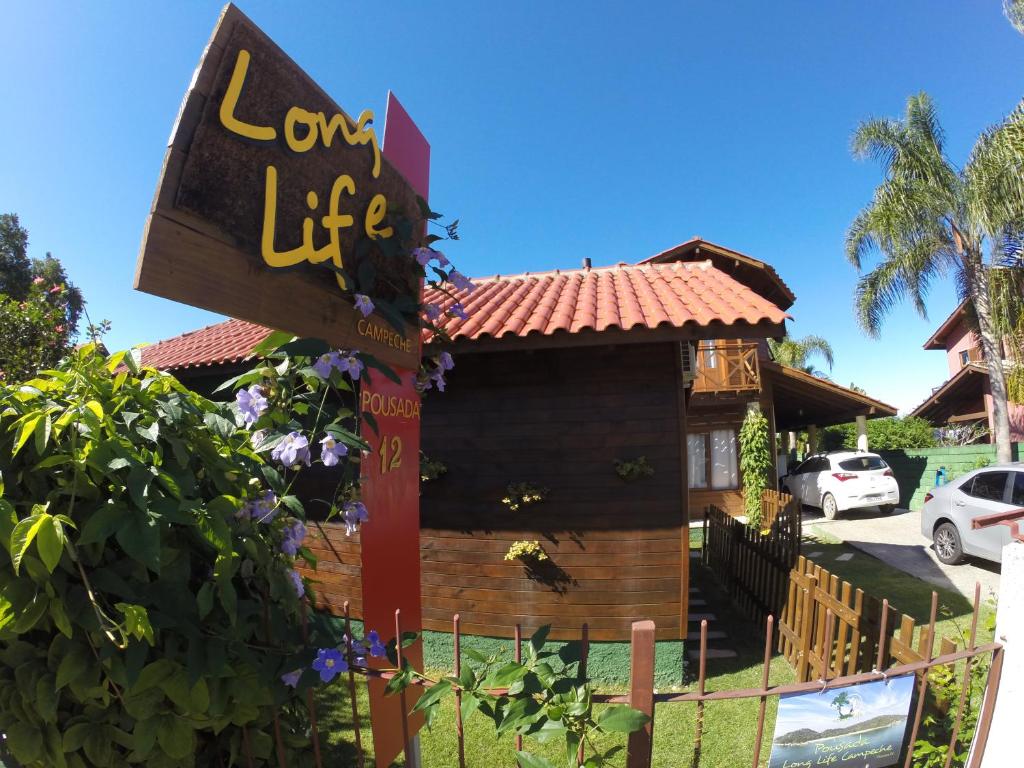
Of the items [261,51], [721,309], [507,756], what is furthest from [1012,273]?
[261,51]

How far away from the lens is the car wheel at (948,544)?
834cm

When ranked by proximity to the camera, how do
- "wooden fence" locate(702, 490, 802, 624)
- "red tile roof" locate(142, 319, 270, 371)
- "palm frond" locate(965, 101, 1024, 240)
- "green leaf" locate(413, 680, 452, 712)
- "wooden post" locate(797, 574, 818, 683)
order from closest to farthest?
1. "green leaf" locate(413, 680, 452, 712)
2. "wooden post" locate(797, 574, 818, 683)
3. "wooden fence" locate(702, 490, 802, 624)
4. "red tile roof" locate(142, 319, 270, 371)
5. "palm frond" locate(965, 101, 1024, 240)

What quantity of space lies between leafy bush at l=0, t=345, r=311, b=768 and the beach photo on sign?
5.53 feet

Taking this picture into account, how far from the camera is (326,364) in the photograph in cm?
164

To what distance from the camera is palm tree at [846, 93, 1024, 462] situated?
43.4 feet

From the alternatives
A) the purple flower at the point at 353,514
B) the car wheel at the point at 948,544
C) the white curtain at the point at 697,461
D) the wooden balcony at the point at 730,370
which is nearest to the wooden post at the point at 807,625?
the purple flower at the point at 353,514

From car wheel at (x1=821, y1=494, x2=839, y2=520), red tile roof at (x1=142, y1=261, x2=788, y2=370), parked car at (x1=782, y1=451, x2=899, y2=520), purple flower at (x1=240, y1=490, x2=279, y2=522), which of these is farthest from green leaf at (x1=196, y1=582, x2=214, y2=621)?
car wheel at (x1=821, y1=494, x2=839, y2=520)

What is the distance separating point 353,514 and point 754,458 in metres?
15.1

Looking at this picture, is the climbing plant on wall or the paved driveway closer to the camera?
the paved driveway

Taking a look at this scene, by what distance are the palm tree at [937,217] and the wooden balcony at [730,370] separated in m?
4.63

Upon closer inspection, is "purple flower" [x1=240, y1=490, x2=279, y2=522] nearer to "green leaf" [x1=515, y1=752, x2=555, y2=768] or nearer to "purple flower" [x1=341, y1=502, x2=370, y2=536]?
"purple flower" [x1=341, y1=502, x2=370, y2=536]

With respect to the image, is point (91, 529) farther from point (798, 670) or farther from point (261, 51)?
point (798, 670)

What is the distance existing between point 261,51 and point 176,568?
135 cm

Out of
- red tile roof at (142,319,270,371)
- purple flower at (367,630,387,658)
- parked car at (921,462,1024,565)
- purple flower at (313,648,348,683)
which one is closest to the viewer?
purple flower at (313,648,348,683)
